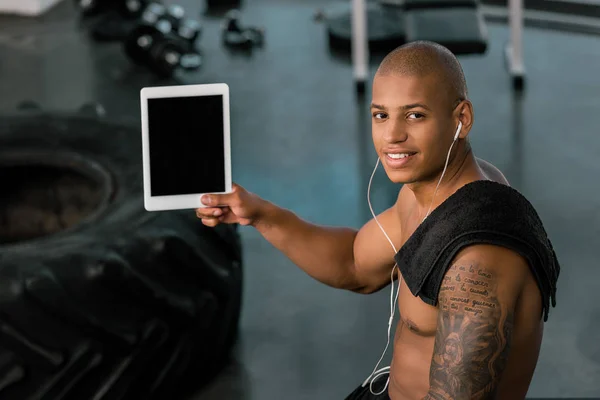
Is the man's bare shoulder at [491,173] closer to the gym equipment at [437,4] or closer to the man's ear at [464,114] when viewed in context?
the man's ear at [464,114]

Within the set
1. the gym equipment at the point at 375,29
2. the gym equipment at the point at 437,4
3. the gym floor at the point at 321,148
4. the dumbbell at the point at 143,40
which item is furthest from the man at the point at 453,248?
the gym equipment at the point at 375,29

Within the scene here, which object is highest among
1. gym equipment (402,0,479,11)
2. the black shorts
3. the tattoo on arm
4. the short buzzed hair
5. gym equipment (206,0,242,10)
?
the short buzzed hair

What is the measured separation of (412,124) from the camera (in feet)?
6.21

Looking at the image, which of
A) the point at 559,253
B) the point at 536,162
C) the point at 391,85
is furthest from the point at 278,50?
the point at 391,85

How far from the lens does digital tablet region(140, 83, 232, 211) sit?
2.18 m

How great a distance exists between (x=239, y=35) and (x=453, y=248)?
15.8ft

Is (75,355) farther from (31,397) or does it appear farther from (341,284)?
(341,284)

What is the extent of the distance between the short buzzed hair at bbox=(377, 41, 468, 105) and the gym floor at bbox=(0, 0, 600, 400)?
172cm

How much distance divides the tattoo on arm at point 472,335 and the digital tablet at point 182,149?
1.90 ft

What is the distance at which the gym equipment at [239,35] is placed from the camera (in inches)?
255

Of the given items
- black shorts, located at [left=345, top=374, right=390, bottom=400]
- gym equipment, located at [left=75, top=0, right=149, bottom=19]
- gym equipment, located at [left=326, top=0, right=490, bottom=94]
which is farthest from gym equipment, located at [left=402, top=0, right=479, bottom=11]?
black shorts, located at [left=345, top=374, right=390, bottom=400]

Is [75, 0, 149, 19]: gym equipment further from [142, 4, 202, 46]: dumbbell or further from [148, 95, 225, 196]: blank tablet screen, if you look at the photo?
[148, 95, 225, 196]: blank tablet screen

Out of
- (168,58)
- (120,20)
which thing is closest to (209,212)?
(168,58)

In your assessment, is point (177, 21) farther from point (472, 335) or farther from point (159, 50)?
point (472, 335)
